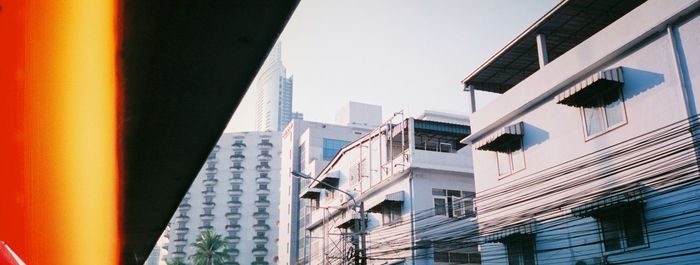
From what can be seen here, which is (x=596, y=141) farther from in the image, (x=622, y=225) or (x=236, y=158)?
(x=236, y=158)

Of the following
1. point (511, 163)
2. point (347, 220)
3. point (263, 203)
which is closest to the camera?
point (511, 163)

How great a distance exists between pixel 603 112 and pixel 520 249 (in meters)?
5.06

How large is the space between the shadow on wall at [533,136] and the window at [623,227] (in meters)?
3.13

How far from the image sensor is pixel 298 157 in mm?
51562

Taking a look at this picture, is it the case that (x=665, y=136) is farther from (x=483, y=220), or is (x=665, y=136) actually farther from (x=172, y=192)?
(x=172, y=192)

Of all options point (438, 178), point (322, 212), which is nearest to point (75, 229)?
point (438, 178)

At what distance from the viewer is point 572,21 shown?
50.3 feet

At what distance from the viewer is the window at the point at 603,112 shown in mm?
12945

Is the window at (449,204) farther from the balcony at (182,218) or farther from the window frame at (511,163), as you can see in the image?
the balcony at (182,218)

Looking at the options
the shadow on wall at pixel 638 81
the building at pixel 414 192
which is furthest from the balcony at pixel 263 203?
the shadow on wall at pixel 638 81

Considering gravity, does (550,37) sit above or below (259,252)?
above

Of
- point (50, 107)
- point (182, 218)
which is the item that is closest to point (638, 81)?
point (50, 107)

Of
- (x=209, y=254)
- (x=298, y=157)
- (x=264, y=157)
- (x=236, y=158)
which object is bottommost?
(x=209, y=254)

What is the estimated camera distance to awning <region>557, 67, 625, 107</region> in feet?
41.3
